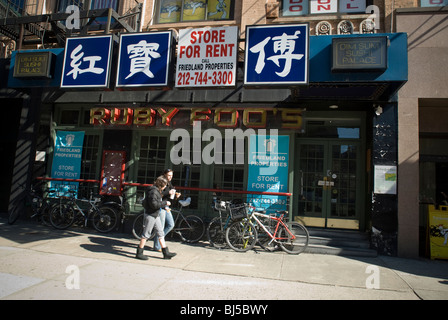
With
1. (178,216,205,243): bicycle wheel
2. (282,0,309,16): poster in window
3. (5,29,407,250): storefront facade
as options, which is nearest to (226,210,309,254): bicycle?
(5,29,407,250): storefront facade

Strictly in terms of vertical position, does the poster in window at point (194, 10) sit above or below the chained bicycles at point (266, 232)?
above

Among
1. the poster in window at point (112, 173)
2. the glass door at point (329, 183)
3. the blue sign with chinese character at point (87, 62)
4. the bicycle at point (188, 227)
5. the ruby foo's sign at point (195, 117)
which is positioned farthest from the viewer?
the poster in window at point (112, 173)

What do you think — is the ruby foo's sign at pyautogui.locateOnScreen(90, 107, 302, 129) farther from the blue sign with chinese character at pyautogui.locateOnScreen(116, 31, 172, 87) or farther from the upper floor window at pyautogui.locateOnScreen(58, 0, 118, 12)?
the upper floor window at pyautogui.locateOnScreen(58, 0, 118, 12)

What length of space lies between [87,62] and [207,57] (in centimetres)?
305

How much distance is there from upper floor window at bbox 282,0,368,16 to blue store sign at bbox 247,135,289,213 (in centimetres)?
382

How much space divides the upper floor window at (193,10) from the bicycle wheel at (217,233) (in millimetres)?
6186

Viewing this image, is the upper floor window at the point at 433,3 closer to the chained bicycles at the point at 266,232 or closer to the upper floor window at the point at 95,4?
the chained bicycles at the point at 266,232

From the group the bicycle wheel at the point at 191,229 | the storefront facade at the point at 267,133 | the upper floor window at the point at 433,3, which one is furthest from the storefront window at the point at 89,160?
the upper floor window at the point at 433,3

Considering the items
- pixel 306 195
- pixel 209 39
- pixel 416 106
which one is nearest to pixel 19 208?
pixel 209 39

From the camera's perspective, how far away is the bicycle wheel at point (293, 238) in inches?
257

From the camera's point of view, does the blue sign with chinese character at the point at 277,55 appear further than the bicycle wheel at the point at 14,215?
No

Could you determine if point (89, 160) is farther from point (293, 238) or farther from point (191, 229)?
point (293, 238)

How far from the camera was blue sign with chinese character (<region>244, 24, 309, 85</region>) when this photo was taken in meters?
5.84

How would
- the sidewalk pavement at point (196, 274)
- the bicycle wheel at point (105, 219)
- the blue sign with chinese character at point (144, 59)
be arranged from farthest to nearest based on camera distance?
the bicycle wheel at point (105, 219)
the blue sign with chinese character at point (144, 59)
the sidewalk pavement at point (196, 274)
